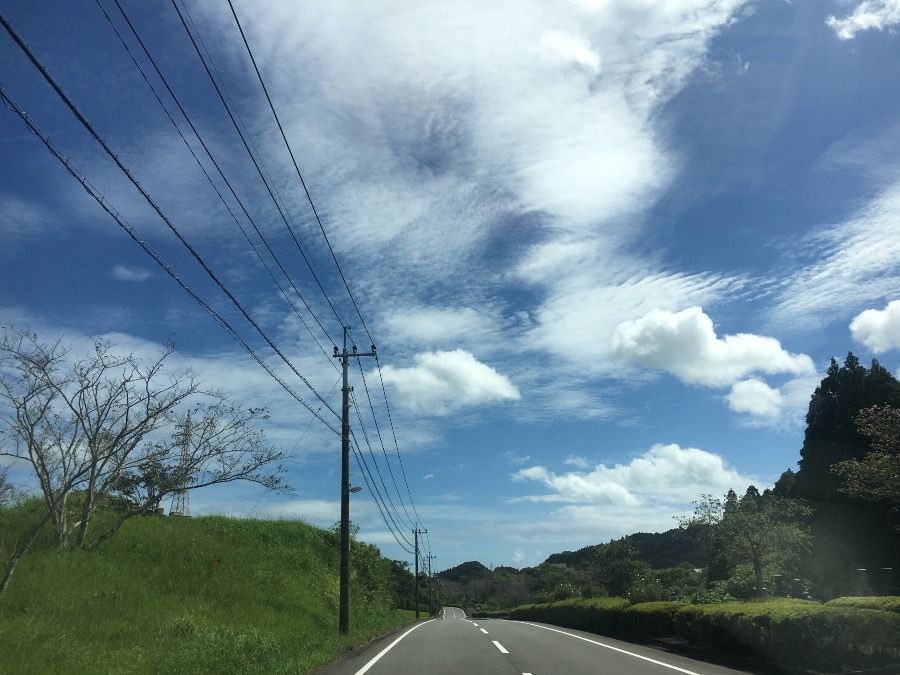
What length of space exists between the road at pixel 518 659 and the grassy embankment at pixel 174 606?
141 centimetres

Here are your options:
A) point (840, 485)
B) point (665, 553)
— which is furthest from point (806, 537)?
point (665, 553)

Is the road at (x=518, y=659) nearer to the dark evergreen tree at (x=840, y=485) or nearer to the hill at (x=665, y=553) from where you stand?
the dark evergreen tree at (x=840, y=485)

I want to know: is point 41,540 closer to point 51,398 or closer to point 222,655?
point 51,398

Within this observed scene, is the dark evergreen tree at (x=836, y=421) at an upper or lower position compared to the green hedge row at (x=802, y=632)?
upper

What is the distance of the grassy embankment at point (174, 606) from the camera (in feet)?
37.6

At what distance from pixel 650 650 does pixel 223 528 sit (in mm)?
22007

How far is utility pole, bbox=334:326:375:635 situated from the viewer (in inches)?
812

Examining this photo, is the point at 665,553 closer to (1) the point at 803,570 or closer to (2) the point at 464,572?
(1) the point at 803,570

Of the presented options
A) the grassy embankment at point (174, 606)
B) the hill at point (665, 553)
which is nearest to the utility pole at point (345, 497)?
the grassy embankment at point (174, 606)

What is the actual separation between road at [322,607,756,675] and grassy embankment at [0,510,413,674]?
4.64 ft

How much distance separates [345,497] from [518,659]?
8.31 m

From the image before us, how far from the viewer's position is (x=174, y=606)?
58.6 feet

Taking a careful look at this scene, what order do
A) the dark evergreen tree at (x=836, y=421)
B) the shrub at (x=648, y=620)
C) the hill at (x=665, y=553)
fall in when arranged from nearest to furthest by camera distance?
the shrub at (x=648, y=620) < the dark evergreen tree at (x=836, y=421) < the hill at (x=665, y=553)

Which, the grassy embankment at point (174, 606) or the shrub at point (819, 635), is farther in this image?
the shrub at point (819, 635)
